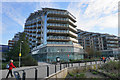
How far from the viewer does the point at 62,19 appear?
42344mm

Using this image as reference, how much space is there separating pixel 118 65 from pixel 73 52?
24225 mm

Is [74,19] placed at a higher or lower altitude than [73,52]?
higher

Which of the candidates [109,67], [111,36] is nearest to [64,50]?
[109,67]

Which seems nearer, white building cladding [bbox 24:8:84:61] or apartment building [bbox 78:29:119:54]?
white building cladding [bbox 24:8:84:61]

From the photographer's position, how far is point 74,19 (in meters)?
50.0

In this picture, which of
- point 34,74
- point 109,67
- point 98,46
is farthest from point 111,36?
point 34,74

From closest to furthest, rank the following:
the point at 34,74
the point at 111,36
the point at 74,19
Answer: the point at 34,74 < the point at 74,19 < the point at 111,36

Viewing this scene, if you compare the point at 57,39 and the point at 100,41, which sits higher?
the point at 100,41

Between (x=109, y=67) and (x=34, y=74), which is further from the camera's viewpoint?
(x=109, y=67)

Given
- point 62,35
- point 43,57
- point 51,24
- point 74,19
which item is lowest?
point 43,57

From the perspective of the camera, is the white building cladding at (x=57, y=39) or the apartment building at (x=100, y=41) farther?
the apartment building at (x=100, y=41)

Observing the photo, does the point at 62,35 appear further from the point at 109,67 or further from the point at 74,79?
the point at 74,79

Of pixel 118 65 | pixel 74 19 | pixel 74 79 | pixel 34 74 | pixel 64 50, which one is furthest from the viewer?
pixel 74 19

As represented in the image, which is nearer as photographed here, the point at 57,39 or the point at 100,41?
the point at 57,39
